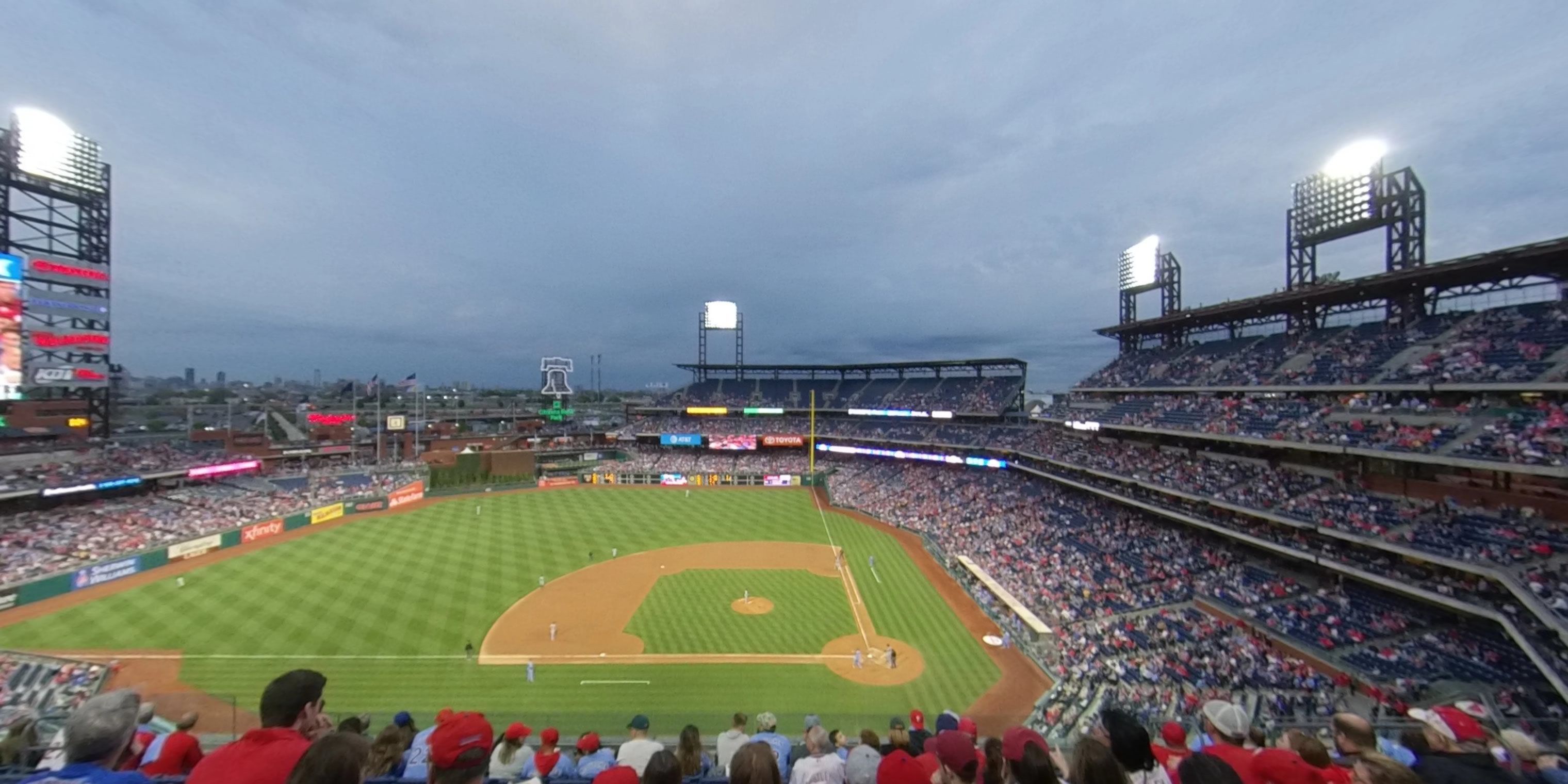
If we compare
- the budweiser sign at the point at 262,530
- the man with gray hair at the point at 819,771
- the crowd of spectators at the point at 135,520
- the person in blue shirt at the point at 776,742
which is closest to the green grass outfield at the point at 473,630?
the budweiser sign at the point at 262,530

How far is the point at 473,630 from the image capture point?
2483 cm

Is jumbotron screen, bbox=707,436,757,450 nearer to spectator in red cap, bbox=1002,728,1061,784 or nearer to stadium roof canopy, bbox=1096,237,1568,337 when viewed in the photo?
stadium roof canopy, bbox=1096,237,1568,337

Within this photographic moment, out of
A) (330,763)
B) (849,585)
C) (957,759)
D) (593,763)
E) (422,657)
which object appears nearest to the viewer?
(330,763)

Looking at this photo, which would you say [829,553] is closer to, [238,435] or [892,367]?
[892,367]

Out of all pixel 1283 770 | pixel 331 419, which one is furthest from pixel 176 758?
pixel 331 419

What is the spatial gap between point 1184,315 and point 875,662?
30177 millimetres

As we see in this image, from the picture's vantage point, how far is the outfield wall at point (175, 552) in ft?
86.6

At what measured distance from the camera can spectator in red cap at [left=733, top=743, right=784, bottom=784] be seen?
13.3 ft

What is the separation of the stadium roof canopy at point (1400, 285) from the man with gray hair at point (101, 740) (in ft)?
113

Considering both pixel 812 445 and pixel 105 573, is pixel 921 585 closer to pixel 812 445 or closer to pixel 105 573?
pixel 812 445

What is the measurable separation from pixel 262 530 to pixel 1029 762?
4866 centimetres

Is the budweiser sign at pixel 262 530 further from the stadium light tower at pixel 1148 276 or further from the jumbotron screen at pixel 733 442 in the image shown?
the stadium light tower at pixel 1148 276

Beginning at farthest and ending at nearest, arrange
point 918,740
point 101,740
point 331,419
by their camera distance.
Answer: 1. point 331,419
2. point 918,740
3. point 101,740

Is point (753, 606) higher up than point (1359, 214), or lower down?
lower down
